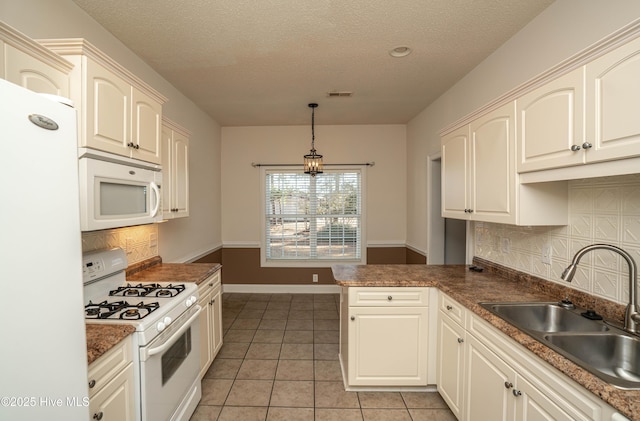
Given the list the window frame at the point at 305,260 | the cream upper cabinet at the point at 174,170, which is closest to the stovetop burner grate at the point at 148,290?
the cream upper cabinet at the point at 174,170

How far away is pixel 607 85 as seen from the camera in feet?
3.77

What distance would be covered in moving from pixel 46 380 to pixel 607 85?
86.1 inches

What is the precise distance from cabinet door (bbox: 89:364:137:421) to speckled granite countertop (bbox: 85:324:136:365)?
0.17 metres

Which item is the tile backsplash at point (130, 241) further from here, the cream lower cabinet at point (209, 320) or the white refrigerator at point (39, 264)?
the white refrigerator at point (39, 264)

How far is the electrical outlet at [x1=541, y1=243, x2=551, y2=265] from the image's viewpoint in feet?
6.12

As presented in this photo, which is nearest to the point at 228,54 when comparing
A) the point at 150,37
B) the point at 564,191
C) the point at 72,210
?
the point at 150,37

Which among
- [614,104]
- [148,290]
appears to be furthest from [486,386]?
[148,290]

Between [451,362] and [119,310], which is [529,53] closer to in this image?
[451,362]

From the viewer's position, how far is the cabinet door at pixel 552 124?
50.7 inches

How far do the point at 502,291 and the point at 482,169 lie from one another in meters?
0.86

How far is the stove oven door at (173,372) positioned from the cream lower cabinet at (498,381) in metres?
1.77

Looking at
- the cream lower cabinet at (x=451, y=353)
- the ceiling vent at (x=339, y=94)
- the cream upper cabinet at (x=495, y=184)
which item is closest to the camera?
the cream upper cabinet at (x=495, y=184)

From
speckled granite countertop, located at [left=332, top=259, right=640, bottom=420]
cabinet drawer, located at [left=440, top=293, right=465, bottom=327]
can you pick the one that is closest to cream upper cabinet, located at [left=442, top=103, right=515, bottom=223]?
speckled granite countertop, located at [left=332, top=259, right=640, bottom=420]

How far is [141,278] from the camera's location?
2.30 m
